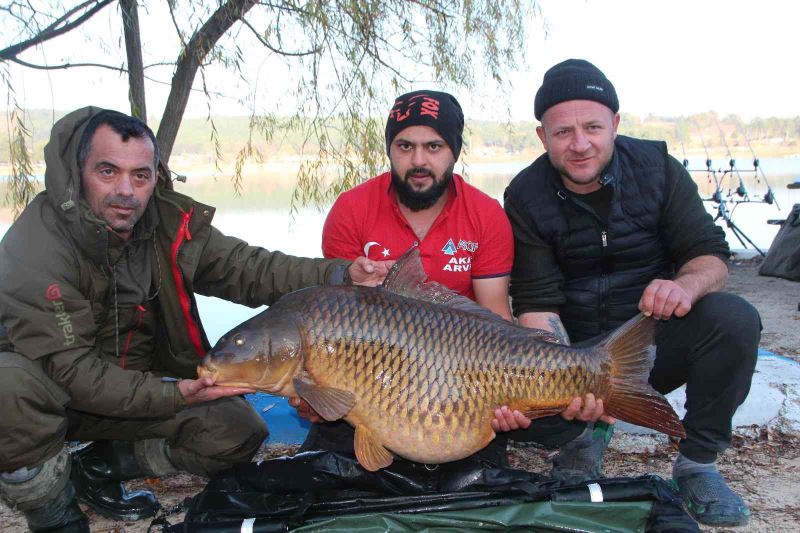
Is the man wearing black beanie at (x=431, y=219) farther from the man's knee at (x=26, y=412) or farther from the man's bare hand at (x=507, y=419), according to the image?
the man's knee at (x=26, y=412)

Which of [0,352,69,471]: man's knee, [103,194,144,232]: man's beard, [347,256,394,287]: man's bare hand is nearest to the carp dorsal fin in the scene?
[347,256,394,287]: man's bare hand

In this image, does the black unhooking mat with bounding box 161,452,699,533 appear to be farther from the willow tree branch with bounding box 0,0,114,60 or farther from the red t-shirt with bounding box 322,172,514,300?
the willow tree branch with bounding box 0,0,114,60

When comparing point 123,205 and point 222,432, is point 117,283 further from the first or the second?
point 222,432

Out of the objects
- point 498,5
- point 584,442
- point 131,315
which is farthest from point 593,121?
point 498,5

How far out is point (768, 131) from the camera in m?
26.1

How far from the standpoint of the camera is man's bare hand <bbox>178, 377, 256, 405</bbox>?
1.54 meters

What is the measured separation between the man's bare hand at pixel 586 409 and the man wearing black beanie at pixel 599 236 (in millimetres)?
257

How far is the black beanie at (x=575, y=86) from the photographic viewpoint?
1.96m

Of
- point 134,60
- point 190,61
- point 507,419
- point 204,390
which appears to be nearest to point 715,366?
point 507,419

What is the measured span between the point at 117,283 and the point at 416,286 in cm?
73

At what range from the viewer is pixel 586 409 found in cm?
160

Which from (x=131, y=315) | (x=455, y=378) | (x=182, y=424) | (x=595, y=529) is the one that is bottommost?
(x=595, y=529)

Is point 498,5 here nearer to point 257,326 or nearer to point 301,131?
point 301,131

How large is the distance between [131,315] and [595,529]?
120 cm
